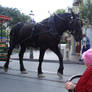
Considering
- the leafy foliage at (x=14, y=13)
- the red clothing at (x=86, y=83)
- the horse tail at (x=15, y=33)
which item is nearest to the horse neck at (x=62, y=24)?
the horse tail at (x=15, y=33)

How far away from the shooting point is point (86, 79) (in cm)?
286

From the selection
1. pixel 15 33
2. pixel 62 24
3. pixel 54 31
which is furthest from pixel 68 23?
pixel 15 33

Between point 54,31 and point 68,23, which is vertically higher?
point 68,23

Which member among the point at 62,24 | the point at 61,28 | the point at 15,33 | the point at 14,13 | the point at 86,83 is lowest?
the point at 86,83

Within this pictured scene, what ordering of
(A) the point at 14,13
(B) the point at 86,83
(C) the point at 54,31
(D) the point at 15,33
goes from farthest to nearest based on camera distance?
(A) the point at 14,13, (D) the point at 15,33, (C) the point at 54,31, (B) the point at 86,83

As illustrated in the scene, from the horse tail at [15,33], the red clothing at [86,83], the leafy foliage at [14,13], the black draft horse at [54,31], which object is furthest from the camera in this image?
the leafy foliage at [14,13]

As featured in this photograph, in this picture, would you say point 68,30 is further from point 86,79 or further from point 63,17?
point 86,79

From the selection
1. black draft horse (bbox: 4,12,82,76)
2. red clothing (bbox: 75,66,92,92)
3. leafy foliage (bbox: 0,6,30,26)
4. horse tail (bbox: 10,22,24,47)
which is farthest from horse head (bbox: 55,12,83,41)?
leafy foliage (bbox: 0,6,30,26)

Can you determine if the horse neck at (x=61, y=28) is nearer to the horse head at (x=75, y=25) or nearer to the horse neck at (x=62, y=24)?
the horse neck at (x=62, y=24)

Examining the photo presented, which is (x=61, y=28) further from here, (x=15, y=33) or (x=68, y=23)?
(x=15, y=33)

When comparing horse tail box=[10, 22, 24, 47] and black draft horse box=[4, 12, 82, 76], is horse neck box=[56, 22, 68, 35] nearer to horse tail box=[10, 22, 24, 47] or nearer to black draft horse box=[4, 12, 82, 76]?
black draft horse box=[4, 12, 82, 76]

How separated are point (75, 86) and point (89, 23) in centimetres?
2133

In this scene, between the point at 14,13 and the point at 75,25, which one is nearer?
the point at 75,25

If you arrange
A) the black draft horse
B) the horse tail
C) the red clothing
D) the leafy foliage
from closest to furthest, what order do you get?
the red clothing
the black draft horse
the horse tail
the leafy foliage
